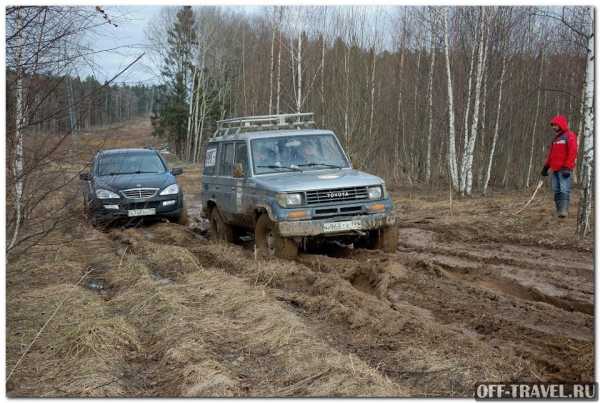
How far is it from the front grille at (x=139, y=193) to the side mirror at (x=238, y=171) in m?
4.14

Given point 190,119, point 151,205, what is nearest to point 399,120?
point 151,205

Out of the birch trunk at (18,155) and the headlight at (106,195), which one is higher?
the birch trunk at (18,155)

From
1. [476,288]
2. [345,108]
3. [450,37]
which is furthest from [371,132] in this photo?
[476,288]

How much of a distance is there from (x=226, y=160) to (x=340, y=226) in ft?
9.62

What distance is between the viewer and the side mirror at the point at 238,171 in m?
9.65

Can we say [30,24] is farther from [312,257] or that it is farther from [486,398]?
[312,257]

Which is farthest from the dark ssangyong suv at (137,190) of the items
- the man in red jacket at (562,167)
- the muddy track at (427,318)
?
the man in red jacket at (562,167)

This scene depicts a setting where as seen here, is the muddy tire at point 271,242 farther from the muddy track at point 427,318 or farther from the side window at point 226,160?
the side window at point 226,160

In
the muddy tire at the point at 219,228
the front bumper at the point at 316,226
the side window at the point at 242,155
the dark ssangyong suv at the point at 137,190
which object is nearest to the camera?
the front bumper at the point at 316,226

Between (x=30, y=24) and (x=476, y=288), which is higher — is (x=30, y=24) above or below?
above

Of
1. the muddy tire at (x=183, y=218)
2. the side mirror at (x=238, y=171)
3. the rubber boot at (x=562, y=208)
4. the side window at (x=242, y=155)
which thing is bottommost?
the muddy tire at (x=183, y=218)

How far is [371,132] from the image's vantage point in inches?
993

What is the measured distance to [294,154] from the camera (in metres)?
9.73

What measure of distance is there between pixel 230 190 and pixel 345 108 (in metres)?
13.8
